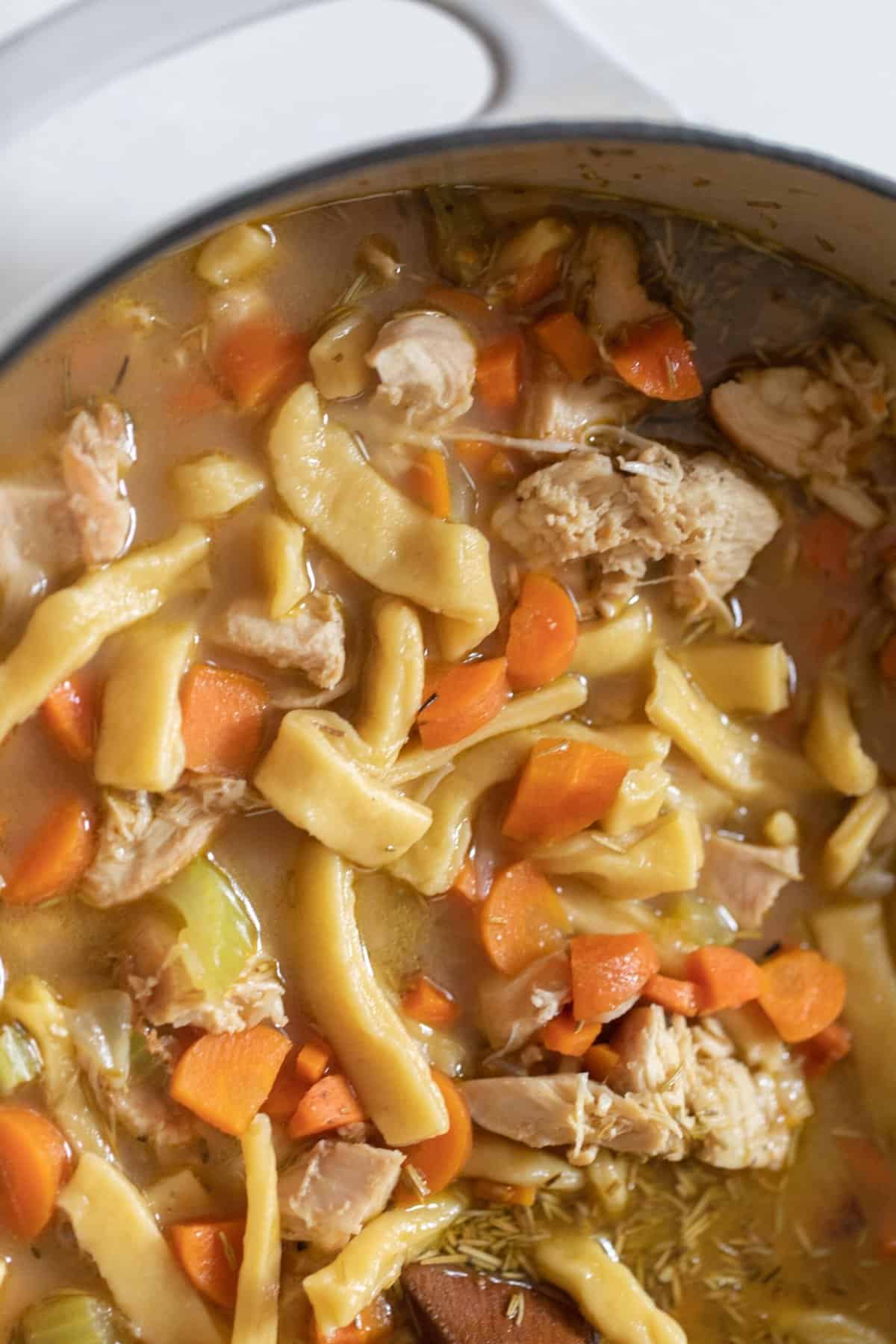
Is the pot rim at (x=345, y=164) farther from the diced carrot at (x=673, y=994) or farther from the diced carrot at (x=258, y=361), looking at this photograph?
the diced carrot at (x=673, y=994)

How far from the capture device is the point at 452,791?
9.58 feet

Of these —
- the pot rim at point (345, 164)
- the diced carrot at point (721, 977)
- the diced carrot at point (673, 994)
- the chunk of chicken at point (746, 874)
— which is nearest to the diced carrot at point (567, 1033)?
the diced carrot at point (673, 994)

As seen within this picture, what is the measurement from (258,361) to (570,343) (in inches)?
24.9

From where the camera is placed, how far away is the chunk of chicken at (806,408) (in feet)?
9.34

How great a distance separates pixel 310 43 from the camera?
2.71 meters

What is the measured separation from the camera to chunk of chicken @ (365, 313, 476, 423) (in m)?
2.63

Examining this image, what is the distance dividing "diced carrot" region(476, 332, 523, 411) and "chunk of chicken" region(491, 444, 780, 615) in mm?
173

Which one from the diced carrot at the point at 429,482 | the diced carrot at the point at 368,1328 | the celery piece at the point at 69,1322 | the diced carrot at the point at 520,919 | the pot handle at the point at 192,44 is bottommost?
the diced carrot at the point at 368,1328

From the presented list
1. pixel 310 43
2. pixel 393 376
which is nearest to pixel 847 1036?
pixel 393 376

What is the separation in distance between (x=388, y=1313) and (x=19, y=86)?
8.37 feet

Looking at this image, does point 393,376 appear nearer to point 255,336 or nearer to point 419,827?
point 255,336

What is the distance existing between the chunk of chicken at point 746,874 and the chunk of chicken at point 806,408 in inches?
33.6

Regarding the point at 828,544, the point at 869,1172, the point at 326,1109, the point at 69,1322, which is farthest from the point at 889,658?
the point at 69,1322

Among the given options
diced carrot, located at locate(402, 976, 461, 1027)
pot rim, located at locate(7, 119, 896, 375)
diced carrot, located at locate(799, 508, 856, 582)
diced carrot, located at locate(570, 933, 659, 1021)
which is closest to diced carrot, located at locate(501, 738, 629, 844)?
diced carrot, located at locate(570, 933, 659, 1021)
